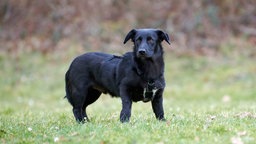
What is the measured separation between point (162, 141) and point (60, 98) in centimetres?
1114

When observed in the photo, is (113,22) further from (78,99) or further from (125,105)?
(125,105)

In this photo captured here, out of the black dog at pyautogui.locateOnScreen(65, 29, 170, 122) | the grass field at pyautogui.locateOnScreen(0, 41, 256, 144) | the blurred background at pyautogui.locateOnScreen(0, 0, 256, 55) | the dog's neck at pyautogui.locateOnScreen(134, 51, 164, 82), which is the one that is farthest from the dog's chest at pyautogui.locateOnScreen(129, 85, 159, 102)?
the blurred background at pyautogui.locateOnScreen(0, 0, 256, 55)

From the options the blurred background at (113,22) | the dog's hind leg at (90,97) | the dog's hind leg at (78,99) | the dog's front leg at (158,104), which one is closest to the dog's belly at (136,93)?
the dog's front leg at (158,104)

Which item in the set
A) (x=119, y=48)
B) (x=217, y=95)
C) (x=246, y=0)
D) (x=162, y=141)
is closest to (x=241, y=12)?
(x=246, y=0)

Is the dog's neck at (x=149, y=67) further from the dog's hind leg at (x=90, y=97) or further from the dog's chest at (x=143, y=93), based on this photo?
the dog's hind leg at (x=90, y=97)

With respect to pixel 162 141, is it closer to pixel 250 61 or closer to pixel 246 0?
pixel 250 61

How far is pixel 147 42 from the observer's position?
8000mm

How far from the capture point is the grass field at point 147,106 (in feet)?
22.5

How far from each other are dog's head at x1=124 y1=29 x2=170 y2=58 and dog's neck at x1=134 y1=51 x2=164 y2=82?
0.38 feet

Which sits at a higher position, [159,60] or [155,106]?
[159,60]

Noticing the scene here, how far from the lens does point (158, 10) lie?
22.7 meters

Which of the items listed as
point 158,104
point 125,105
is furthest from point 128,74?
point 158,104

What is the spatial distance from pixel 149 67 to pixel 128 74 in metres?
0.33

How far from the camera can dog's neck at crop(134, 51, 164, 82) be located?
26.4 feet
